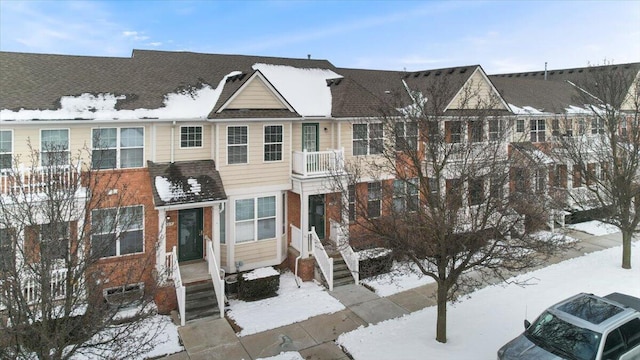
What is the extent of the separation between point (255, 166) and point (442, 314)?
9.07 meters

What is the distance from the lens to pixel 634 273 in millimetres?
17328

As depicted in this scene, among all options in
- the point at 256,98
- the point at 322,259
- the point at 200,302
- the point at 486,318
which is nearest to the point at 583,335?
the point at 486,318

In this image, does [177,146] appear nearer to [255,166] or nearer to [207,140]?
[207,140]

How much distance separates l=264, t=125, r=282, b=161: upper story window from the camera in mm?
17312

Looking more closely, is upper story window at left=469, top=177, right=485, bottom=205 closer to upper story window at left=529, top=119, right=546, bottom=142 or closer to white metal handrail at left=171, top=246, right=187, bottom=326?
white metal handrail at left=171, top=246, right=187, bottom=326

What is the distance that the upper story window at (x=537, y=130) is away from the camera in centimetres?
2603

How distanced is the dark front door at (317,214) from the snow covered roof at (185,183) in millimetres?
4996

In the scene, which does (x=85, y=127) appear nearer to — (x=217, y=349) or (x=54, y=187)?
(x=54, y=187)

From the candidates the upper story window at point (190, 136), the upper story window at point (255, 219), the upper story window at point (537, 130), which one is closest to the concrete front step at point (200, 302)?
the upper story window at point (255, 219)

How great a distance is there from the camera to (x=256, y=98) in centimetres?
1681

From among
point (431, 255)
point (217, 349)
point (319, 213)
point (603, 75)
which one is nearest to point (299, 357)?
point (217, 349)

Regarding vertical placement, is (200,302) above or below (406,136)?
below

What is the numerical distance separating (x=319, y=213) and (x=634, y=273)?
43.6 feet

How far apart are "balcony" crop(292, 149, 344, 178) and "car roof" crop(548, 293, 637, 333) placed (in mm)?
9217
